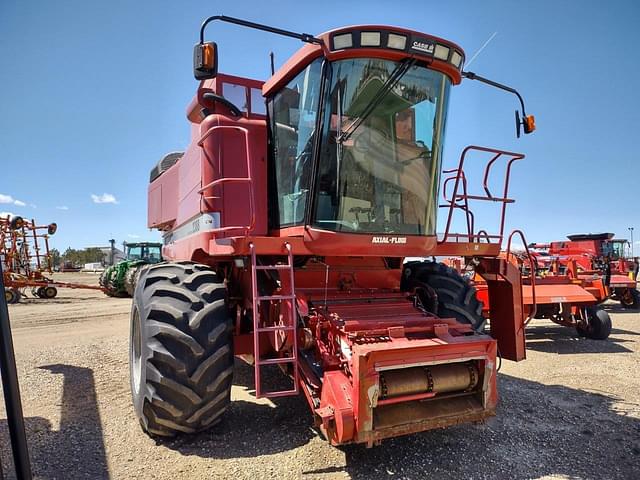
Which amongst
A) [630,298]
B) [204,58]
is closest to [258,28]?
[204,58]

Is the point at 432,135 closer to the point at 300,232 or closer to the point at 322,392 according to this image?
the point at 300,232

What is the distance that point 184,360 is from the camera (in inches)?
129

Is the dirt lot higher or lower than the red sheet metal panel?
lower

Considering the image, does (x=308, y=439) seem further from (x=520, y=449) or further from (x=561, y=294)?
(x=561, y=294)

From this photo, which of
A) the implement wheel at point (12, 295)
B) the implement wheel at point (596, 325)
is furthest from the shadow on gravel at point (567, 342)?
the implement wheel at point (12, 295)

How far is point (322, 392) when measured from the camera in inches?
121

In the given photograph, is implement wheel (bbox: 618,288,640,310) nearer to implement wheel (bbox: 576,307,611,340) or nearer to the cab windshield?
implement wheel (bbox: 576,307,611,340)

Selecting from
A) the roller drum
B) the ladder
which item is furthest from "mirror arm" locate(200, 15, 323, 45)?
the roller drum

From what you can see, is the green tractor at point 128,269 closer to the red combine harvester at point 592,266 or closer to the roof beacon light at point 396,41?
the red combine harvester at point 592,266

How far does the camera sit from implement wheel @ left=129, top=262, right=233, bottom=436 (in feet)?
10.7

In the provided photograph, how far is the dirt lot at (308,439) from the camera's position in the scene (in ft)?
10.4

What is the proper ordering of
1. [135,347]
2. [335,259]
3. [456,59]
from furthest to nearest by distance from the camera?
1. [135,347]
2. [335,259]
3. [456,59]

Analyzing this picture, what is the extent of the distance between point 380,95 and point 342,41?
20.1 inches

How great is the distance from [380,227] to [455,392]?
1404 mm
